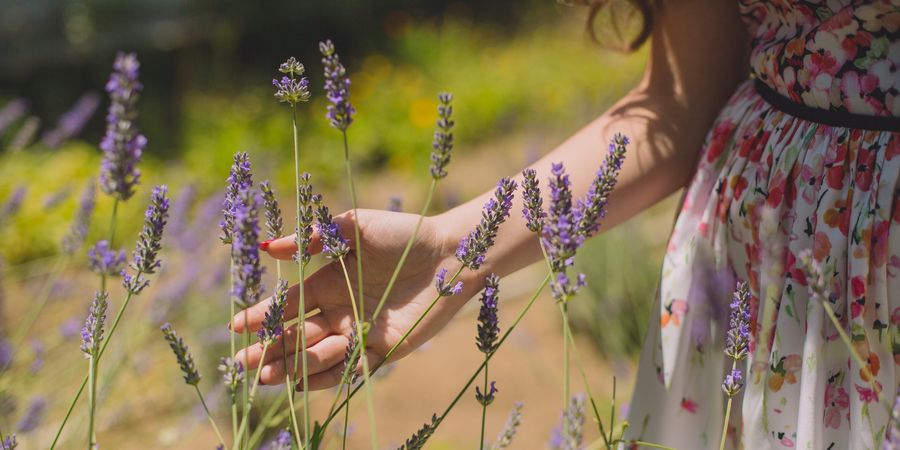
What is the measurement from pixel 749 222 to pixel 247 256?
2.56ft

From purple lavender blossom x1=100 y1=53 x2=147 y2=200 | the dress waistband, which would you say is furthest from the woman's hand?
the dress waistband

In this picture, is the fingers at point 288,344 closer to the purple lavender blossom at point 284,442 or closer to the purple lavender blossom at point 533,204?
the purple lavender blossom at point 284,442

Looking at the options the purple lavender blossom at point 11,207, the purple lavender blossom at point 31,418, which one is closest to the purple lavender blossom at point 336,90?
the purple lavender blossom at point 31,418

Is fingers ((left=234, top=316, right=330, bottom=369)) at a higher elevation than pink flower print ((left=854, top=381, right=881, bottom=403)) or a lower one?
higher

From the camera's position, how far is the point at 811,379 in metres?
1.15

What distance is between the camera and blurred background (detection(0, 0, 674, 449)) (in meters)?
2.63

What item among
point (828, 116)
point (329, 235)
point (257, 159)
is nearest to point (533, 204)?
point (329, 235)

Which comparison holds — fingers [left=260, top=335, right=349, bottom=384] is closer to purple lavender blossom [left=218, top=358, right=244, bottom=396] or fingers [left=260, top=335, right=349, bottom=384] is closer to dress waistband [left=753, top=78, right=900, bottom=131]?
purple lavender blossom [left=218, top=358, right=244, bottom=396]

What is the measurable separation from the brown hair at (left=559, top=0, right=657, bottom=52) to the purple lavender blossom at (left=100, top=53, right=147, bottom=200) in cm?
95

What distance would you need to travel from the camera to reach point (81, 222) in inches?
54.7

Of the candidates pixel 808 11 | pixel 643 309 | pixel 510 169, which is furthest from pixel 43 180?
pixel 808 11

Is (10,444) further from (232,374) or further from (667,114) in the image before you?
(667,114)

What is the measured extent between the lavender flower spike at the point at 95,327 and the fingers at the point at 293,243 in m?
0.22

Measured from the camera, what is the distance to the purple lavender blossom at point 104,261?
779mm
